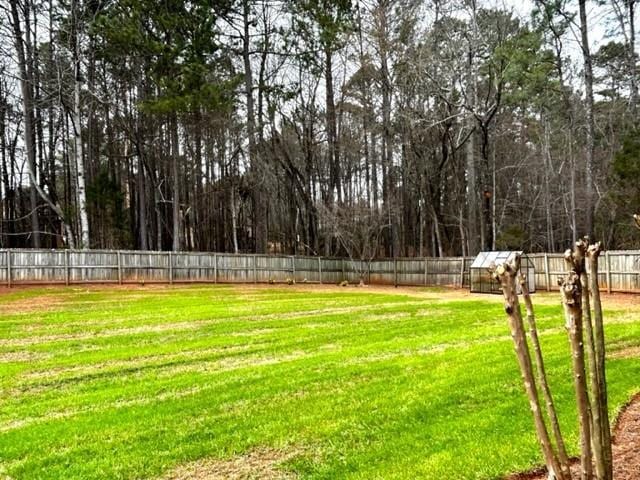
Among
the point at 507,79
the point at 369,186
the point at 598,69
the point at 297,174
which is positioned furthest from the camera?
the point at 369,186

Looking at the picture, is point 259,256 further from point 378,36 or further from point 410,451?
point 410,451

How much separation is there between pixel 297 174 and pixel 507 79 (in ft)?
34.8

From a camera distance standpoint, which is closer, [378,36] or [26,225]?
[378,36]

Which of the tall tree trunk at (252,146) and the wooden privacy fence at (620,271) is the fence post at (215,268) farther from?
the wooden privacy fence at (620,271)

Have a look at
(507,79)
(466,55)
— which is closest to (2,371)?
(507,79)

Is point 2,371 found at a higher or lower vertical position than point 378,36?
lower

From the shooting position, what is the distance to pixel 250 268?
20.6 m

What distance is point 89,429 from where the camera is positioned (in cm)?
382

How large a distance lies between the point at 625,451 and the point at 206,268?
1787cm

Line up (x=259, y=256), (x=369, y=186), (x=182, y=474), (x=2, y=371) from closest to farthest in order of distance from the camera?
(x=182, y=474), (x=2, y=371), (x=259, y=256), (x=369, y=186)

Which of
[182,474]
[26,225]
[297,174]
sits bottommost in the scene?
[182,474]

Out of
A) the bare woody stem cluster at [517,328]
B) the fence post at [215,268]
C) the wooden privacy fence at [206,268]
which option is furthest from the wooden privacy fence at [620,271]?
the bare woody stem cluster at [517,328]

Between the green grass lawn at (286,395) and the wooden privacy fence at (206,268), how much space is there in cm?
811

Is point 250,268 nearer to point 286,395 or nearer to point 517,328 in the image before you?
point 286,395
